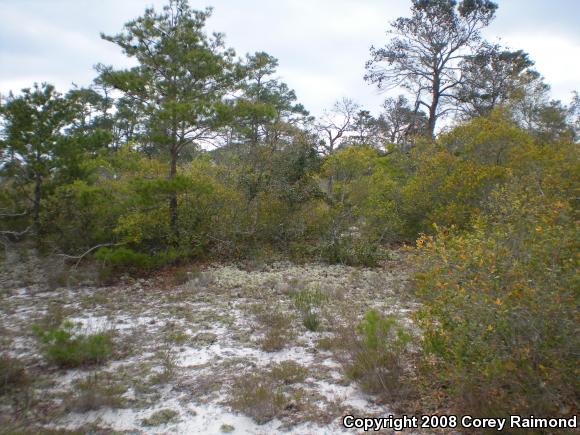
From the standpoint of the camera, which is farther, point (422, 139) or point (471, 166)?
point (422, 139)

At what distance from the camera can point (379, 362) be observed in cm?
402

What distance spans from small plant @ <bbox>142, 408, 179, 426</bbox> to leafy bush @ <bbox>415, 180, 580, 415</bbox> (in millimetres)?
2340

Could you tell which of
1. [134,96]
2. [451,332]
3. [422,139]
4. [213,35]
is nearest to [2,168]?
[134,96]

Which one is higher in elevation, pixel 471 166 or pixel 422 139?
pixel 422 139

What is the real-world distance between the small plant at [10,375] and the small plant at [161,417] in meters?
1.49

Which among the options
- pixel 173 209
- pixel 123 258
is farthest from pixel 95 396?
pixel 173 209

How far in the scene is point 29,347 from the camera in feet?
16.9

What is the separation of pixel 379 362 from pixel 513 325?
4.61ft

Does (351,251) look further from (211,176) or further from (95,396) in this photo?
(95,396)

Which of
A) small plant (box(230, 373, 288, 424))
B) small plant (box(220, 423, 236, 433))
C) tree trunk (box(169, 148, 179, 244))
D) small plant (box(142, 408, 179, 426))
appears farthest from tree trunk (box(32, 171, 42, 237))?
small plant (box(220, 423, 236, 433))

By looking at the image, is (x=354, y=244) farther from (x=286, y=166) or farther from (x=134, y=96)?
(x=134, y=96)

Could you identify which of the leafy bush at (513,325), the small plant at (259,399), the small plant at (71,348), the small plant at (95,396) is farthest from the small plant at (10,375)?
the leafy bush at (513,325)

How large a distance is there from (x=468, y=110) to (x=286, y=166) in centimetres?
1251

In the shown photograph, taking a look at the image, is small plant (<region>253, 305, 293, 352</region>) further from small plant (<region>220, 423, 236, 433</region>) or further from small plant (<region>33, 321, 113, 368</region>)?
small plant (<region>33, 321, 113, 368</region>)
